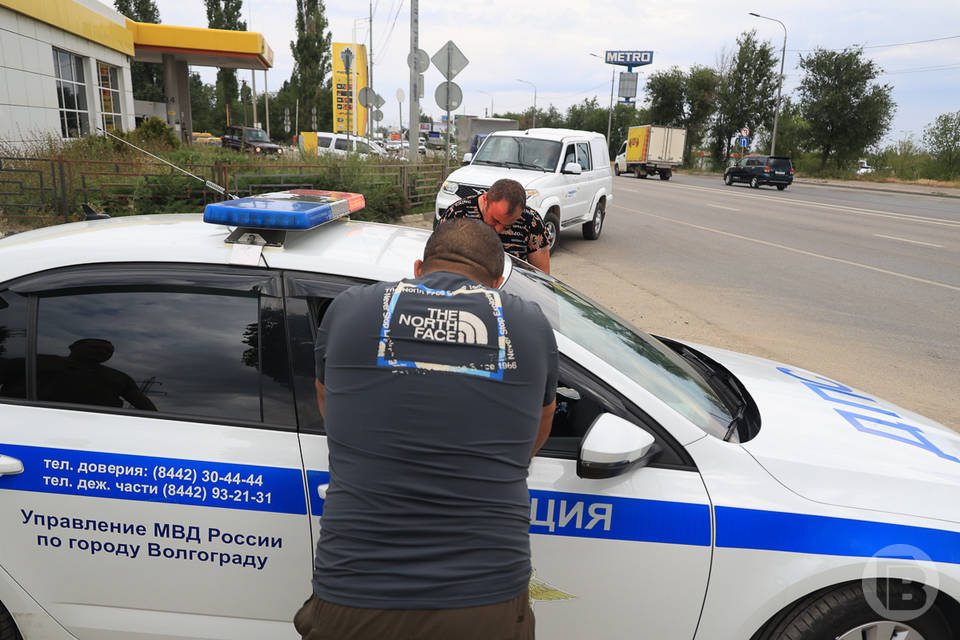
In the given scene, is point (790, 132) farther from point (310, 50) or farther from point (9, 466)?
point (9, 466)

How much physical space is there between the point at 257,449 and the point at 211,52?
95.1ft

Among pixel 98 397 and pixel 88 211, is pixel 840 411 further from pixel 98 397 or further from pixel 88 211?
pixel 88 211

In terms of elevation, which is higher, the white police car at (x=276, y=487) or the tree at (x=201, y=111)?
the tree at (x=201, y=111)

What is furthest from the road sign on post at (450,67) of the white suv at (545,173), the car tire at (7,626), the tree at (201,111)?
the tree at (201,111)

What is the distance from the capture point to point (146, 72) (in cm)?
6103

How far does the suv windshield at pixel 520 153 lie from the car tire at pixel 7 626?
35.1 ft

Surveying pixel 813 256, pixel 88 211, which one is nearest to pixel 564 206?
pixel 813 256

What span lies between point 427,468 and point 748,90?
65.4 m

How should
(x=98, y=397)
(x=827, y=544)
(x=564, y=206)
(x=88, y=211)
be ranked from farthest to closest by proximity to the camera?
(x=564, y=206)
(x=88, y=211)
(x=98, y=397)
(x=827, y=544)

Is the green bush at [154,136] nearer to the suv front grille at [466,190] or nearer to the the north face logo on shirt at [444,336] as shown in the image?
the suv front grille at [466,190]

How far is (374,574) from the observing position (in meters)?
1.49

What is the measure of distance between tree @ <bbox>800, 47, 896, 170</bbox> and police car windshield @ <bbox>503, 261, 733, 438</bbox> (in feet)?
174

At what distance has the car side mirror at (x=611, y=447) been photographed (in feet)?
6.01

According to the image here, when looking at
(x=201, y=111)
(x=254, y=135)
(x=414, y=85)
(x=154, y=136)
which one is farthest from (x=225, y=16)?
(x=414, y=85)
